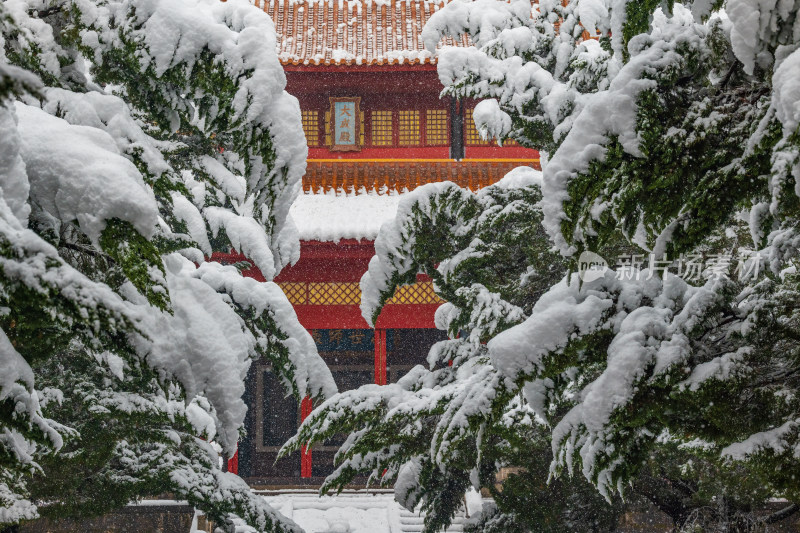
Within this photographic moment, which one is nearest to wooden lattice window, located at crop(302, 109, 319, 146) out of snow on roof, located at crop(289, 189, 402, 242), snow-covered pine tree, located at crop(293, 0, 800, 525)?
snow on roof, located at crop(289, 189, 402, 242)

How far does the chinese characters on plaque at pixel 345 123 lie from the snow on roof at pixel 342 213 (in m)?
0.93

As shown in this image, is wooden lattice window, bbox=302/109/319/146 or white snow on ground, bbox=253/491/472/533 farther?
wooden lattice window, bbox=302/109/319/146

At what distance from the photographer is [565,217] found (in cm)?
168

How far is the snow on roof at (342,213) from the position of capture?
8.37m

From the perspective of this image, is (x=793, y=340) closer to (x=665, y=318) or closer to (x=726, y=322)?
(x=726, y=322)

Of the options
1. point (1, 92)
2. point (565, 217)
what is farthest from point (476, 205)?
point (1, 92)

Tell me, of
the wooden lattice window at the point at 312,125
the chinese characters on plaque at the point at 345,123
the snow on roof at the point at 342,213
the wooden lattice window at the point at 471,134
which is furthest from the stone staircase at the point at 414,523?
the wooden lattice window at the point at 312,125

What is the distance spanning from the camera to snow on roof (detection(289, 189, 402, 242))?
8367 mm

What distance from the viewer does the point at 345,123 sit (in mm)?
10055

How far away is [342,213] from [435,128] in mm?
2183

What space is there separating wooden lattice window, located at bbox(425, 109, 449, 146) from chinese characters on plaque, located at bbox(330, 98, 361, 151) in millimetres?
880

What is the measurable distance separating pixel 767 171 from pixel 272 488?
8.81m

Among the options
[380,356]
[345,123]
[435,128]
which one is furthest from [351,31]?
[380,356]

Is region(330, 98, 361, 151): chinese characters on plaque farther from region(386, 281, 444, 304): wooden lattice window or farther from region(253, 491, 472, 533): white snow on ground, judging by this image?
region(253, 491, 472, 533): white snow on ground
